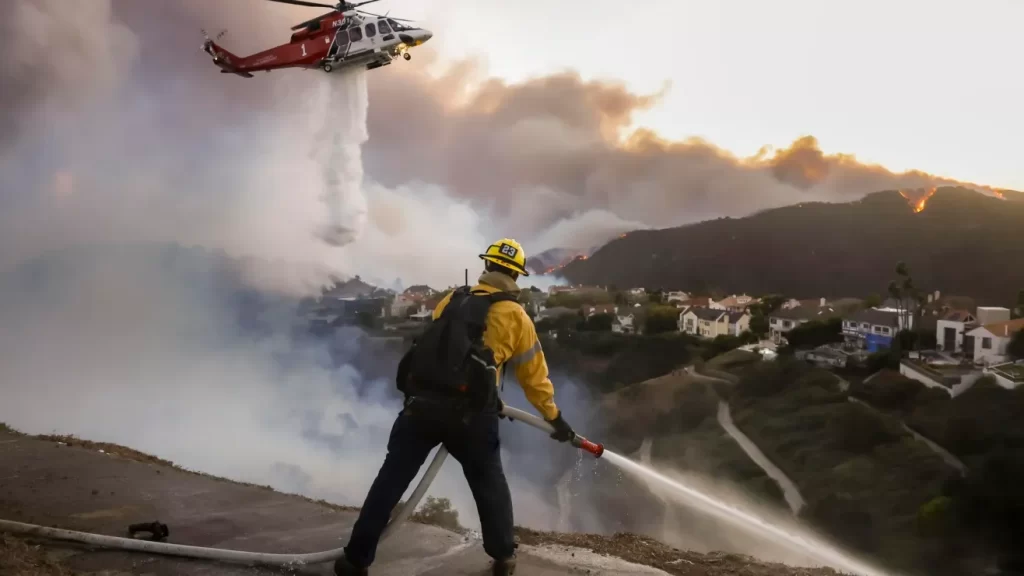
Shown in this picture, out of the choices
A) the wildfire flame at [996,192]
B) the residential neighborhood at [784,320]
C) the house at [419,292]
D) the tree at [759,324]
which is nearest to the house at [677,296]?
the residential neighborhood at [784,320]

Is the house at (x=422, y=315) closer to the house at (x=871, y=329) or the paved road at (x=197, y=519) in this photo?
the paved road at (x=197, y=519)

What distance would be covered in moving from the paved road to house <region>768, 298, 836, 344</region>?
4969mm

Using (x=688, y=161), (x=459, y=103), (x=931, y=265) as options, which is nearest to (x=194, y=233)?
(x=459, y=103)

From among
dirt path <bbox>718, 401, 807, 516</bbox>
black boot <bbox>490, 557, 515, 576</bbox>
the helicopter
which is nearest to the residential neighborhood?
dirt path <bbox>718, 401, 807, 516</bbox>

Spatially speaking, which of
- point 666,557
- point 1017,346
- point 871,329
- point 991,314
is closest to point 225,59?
point 666,557

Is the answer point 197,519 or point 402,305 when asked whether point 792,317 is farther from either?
point 197,519

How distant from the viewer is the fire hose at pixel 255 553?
3.05 metres

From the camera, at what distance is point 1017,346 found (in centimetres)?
596

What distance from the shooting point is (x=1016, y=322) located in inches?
236

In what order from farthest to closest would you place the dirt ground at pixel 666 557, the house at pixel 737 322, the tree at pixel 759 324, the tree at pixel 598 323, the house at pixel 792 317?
the tree at pixel 598 323 → the house at pixel 737 322 → the tree at pixel 759 324 → the house at pixel 792 317 → the dirt ground at pixel 666 557

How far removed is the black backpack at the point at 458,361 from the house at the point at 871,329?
5748 millimetres

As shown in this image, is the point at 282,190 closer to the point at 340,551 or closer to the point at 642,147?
the point at 642,147

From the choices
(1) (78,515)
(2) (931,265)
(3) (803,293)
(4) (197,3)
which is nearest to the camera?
(1) (78,515)

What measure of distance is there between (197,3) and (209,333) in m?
4.73
